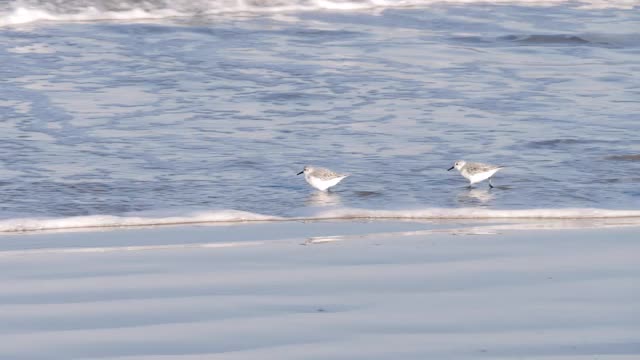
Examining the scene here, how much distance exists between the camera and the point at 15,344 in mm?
5195

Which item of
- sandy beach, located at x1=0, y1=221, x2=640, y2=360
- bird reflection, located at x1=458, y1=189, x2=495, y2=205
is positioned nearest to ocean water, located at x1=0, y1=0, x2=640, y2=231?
bird reflection, located at x1=458, y1=189, x2=495, y2=205

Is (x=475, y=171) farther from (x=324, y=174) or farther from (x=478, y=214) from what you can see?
(x=324, y=174)

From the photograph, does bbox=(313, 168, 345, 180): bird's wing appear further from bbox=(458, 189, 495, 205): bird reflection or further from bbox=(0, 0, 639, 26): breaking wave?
bbox=(0, 0, 639, 26): breaking wave

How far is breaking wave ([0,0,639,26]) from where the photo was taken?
16969 mm

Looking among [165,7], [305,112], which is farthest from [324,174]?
[165,7]

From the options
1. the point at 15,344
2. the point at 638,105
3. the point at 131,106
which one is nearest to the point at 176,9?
the point at 131,106

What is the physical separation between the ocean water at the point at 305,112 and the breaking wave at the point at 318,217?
0.02 metres

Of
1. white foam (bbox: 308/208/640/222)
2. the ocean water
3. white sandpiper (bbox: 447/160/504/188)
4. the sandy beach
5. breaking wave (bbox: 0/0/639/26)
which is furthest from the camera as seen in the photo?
breaking wave (bbox: 0/0/639/26)

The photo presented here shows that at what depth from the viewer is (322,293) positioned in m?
6.00

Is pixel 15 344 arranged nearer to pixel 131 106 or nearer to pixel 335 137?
pixel 335 137

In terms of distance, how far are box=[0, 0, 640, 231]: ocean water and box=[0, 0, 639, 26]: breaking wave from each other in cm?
5

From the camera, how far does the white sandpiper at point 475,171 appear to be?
8.87 m

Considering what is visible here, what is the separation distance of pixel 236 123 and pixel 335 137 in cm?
85

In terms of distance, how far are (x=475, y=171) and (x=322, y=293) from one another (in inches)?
120
